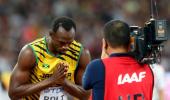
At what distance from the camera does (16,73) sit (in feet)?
26.3

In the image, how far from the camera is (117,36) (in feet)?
22.0

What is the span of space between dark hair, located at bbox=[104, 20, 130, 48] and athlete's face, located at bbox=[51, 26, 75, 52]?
1088mm

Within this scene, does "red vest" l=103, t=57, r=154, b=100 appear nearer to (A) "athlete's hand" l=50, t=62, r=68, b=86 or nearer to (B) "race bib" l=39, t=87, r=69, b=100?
(A) "athlete's hand" l=50, t=62, r=68, b=86

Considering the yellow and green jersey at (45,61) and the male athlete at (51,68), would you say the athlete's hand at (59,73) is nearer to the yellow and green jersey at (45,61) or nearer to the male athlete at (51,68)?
the male athlete at (51,68)

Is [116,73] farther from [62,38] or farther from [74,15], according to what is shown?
[74,15]

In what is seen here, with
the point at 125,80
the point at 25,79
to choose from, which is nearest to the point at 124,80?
the point at 125,80

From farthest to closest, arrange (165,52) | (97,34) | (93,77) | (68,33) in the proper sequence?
(97,34) < (165,52) < (68,33) < (93,77)

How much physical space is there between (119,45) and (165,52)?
357 inches

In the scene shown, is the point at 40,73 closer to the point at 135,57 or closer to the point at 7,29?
the point at 135,57

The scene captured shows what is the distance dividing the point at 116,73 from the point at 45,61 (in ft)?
4.96

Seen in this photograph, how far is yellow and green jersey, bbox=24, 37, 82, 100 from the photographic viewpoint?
8031 mm

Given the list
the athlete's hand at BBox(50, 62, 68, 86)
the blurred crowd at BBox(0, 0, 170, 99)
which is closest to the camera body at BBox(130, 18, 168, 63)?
the athlete's hand at BBox(50, 62, 68, 86)

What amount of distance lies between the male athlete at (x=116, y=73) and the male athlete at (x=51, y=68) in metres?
1.14

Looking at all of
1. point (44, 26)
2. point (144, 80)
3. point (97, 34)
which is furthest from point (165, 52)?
point (144, 80)
